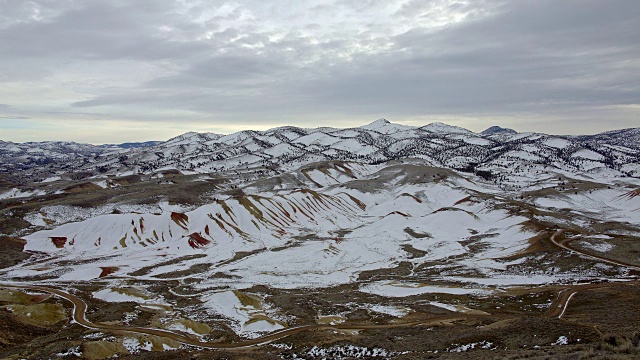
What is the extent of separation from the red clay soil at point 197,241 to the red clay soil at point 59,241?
3252 centimetres

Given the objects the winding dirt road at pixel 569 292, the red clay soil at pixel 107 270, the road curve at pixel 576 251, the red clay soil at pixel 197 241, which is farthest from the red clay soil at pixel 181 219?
the winding dirt road at pixel 569 292

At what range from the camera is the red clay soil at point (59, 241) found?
98300mm

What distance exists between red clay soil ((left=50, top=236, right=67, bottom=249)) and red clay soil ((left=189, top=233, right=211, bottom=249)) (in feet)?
107

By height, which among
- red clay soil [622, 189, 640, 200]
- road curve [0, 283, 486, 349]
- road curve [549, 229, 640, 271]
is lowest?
road curve [0, 283, 486, 349]

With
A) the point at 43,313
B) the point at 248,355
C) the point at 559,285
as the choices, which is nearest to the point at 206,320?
the point at 248,355

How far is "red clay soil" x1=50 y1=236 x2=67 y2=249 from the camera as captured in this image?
9830cm

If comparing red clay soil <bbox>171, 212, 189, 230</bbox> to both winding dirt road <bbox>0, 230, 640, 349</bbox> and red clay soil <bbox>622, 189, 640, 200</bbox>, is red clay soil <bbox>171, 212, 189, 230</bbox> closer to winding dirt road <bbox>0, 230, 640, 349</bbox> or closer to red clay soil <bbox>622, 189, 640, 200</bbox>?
winding dirt road <bbox>0, 230, 640, 349</bbox>

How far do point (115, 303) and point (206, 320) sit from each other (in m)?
16.5

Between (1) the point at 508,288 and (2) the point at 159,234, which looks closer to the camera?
(1) the point at 508,288

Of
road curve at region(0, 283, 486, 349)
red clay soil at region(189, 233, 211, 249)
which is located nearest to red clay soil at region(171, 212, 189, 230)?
red clay soil at region(189, 233, 211, 249)

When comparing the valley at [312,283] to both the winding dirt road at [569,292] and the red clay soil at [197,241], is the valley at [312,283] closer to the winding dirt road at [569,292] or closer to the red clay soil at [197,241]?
the winding dirt road at [569,292]

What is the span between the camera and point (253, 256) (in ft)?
292

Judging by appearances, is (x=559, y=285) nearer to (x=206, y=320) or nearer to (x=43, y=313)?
(x=206, y=320)

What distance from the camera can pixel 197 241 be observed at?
10200 centimetres
